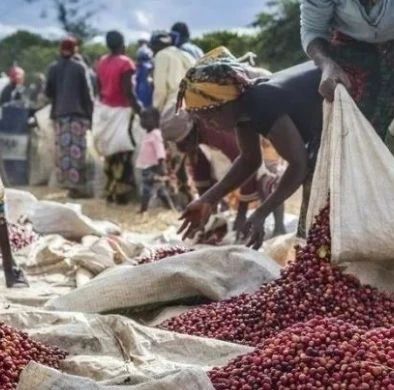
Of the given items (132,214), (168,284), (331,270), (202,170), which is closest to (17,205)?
(202,170)

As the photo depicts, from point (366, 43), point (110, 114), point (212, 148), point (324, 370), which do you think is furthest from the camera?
point (110, 114)

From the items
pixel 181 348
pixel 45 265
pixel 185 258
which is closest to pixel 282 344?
pixel 181 348

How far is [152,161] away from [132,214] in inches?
23.5

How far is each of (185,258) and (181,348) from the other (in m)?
1.01

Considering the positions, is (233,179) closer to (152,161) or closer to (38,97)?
(152,161)

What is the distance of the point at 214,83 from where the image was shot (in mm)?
4922

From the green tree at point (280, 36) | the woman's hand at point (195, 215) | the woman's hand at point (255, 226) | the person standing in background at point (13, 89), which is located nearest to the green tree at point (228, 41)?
the green tree at point (280, 36)

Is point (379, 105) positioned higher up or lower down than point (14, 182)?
higher up

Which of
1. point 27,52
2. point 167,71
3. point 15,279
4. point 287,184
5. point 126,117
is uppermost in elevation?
point 27,52

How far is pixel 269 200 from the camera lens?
5051 mm

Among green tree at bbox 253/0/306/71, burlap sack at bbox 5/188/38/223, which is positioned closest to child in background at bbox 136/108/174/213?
burlap sack at bbox 5/188/38/223

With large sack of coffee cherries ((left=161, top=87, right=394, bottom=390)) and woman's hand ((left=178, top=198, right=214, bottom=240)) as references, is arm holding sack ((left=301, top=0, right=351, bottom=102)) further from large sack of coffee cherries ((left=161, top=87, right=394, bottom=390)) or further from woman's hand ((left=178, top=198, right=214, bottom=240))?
woman's hand ((left=178, top=198, right=214, bottom=240))

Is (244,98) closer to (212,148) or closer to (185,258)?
(185,258)

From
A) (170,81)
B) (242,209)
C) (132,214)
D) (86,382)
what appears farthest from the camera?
(132,214)
